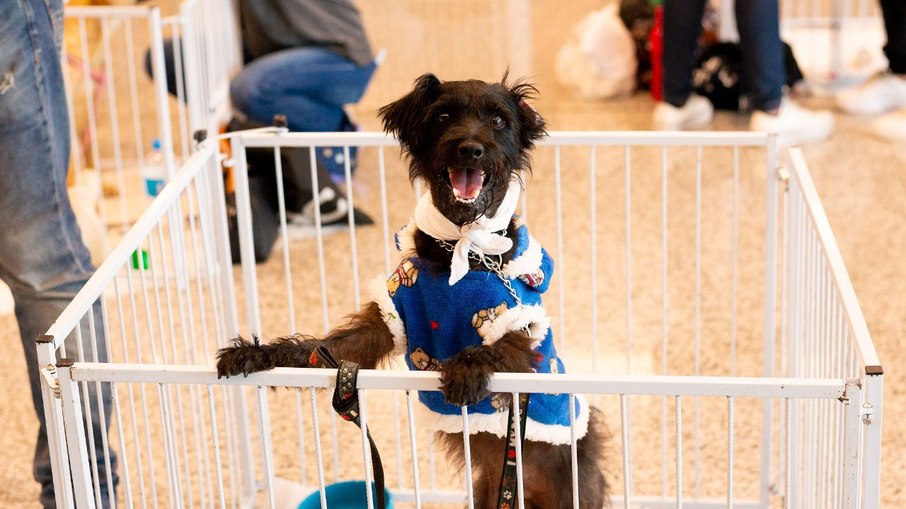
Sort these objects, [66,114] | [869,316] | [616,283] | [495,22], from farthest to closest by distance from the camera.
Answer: [495,22] < [616,283] < [869,316] < [66,114]

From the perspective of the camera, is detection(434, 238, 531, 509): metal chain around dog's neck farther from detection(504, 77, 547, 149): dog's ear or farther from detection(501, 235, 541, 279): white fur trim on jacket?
detection(504, 77, 547, 149): dog's ear

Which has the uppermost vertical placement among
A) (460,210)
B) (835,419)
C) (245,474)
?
(460,210)

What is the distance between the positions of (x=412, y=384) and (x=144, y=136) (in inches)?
141

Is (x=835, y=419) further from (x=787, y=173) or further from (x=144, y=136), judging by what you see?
(x=144, y=136)

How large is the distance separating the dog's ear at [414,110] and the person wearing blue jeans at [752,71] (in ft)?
9.21

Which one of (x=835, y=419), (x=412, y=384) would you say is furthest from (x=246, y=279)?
(x=835, y=419)

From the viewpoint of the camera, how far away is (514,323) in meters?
1.65

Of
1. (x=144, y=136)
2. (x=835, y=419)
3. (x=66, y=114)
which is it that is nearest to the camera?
(x=835, y=419)

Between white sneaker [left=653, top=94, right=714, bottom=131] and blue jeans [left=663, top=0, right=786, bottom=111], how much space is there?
0.07 metres

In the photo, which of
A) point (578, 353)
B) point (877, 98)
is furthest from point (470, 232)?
point (877, 98)

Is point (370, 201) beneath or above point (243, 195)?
beneath

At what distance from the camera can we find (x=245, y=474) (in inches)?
94.4

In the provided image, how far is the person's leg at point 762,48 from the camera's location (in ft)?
14.1

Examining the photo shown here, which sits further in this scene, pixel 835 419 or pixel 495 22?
pixel 495 22
